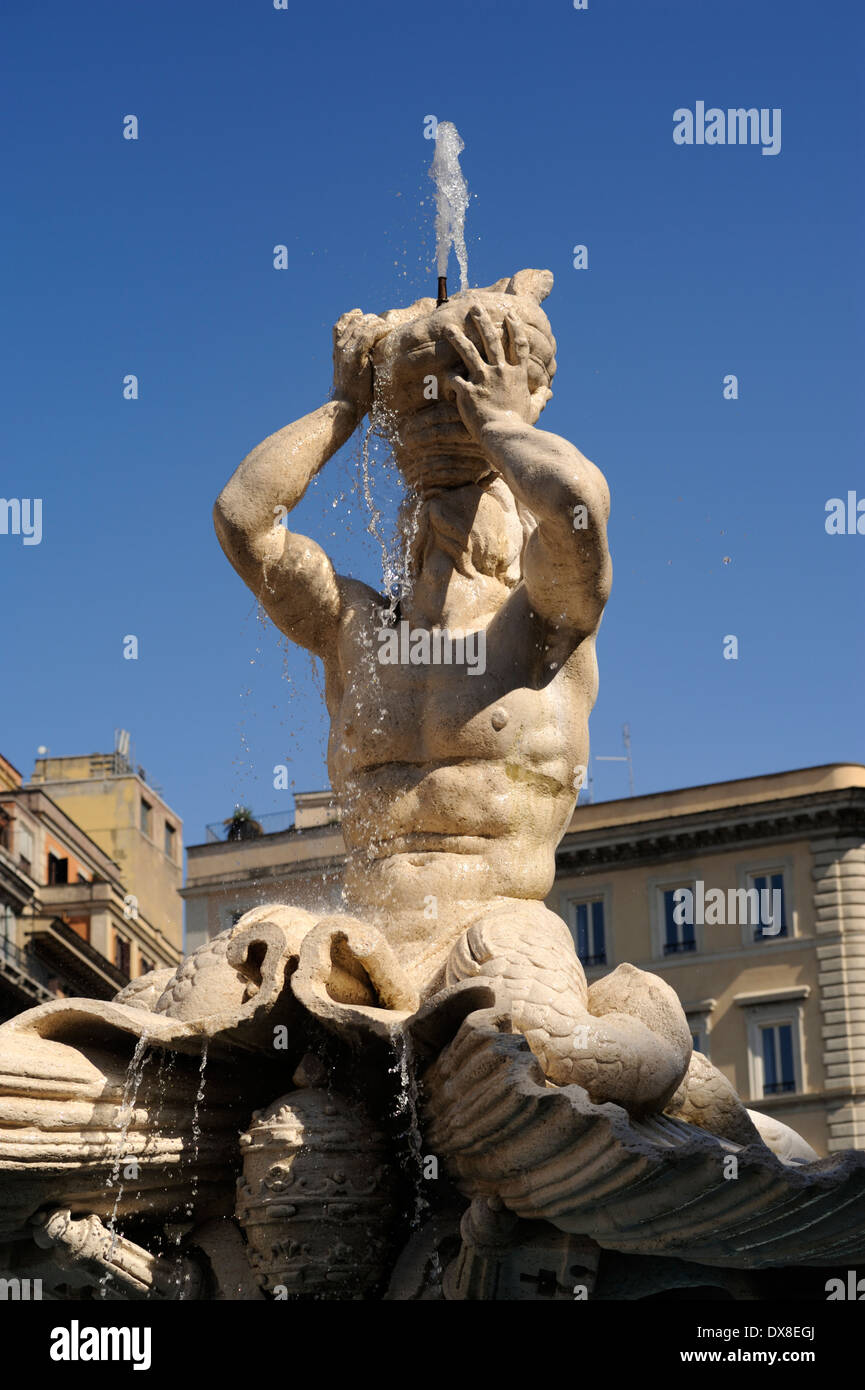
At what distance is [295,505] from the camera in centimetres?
775

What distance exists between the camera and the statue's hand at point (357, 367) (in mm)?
7961

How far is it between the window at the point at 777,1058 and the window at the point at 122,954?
52.0ft

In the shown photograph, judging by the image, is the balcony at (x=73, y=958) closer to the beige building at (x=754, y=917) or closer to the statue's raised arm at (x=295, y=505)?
the beige building at (x=754, y=917)

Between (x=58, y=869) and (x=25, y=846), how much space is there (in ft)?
5.77

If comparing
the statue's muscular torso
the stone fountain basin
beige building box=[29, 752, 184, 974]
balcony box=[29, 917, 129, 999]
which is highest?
beige building box=[29, 752, 184, 974]

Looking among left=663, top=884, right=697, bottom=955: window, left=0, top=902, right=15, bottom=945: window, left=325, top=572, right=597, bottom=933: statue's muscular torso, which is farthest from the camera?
left=0, top=902, right=15, bottom=945: window

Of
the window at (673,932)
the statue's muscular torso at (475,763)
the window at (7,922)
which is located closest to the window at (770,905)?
the window at (673,932)

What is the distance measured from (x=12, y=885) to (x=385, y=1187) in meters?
37.5

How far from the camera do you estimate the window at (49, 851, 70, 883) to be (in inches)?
1924

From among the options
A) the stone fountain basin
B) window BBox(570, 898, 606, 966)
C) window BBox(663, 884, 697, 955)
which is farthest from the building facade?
the stone fountain basin

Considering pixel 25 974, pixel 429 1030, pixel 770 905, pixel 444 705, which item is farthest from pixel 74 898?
pixel 429 1030

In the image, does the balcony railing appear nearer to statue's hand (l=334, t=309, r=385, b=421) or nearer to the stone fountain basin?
statue's hand (l=334, t=309, r=385, b=421)

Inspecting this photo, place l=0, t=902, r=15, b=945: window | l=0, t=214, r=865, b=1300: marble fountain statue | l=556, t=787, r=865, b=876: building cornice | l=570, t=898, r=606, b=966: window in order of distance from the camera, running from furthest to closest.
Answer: l=0, t=902, r=15, b=945: window
l=570, t=898, r=606, b=966: window
l=556, t=787, r=865, b=876: building cornice
l=0, t=214, r=865, b=1300: marble fountain statue

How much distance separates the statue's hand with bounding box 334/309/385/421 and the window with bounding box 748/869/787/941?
31673 millimetres
